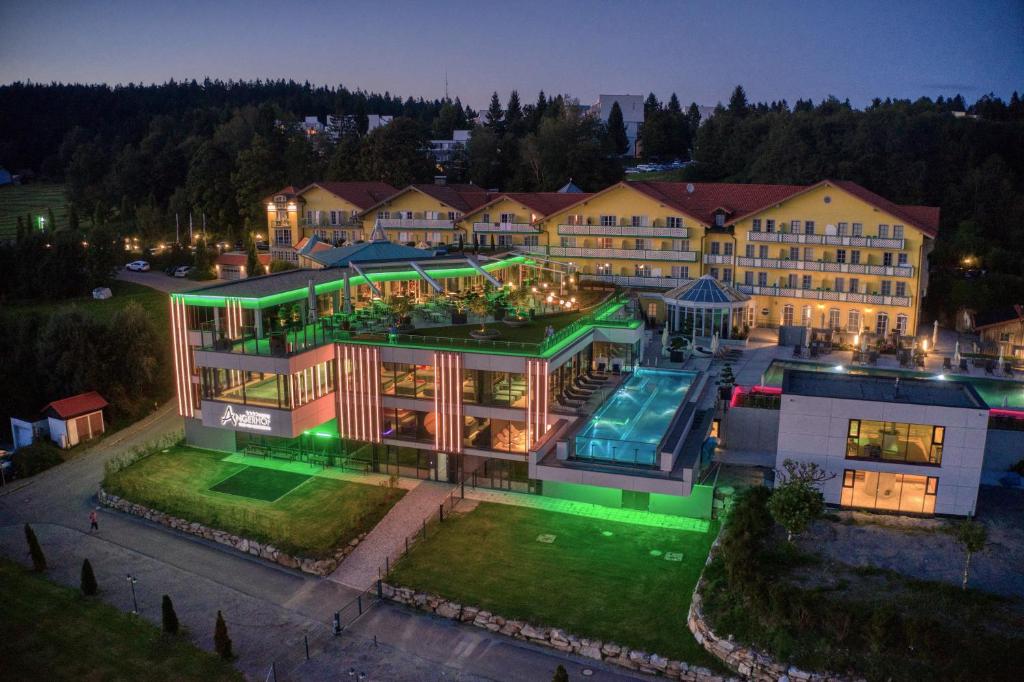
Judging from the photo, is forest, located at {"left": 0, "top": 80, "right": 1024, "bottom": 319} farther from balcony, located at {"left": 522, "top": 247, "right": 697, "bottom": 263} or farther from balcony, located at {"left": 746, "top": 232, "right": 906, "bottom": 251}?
balcony, located at {"left": 522, "top": 247, "right": 697, "bottom": 263}

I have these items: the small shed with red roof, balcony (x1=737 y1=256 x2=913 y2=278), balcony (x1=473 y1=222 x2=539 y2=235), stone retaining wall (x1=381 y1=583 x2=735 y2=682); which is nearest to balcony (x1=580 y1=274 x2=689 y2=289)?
balcony (x1=737 y1=256 x2=913 y2=278)

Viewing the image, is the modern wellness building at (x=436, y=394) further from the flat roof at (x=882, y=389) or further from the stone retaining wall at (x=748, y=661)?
the stone retaining wall at (x=748, y=661)

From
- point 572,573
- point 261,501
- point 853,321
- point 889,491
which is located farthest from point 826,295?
point 261,501

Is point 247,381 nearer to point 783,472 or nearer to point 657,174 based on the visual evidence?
point 783,472


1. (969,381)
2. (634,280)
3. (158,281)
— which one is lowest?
(969,381)

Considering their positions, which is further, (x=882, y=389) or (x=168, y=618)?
(x=882, y=389)

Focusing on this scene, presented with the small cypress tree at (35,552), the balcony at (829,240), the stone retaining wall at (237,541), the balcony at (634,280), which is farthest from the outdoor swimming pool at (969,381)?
the small cypress tree at (35,552)

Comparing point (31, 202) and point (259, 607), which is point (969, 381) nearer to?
point (259, 607)
